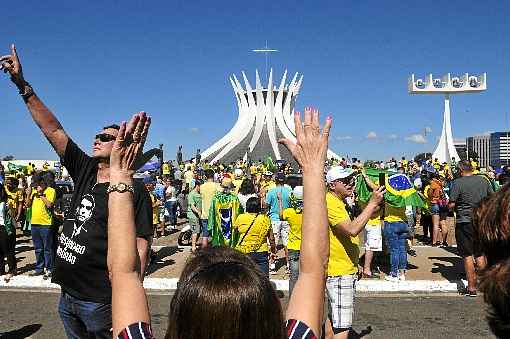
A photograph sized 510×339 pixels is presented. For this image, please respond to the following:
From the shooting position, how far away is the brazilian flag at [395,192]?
7.31 m

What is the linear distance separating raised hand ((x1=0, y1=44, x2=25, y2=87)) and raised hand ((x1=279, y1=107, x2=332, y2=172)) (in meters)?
1.85

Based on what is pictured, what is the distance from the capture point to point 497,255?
1403 mm

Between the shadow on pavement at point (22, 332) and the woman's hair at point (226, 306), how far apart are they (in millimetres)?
4890

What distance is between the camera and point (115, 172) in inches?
67.5

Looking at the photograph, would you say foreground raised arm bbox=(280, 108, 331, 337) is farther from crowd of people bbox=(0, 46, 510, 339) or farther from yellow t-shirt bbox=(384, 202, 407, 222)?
yellow t-shirt bbox=(384, 202, 407, 222)

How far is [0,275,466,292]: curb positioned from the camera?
24.0 ft

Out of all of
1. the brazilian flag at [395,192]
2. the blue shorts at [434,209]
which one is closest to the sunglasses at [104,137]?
the brazilian flag at [395,192]

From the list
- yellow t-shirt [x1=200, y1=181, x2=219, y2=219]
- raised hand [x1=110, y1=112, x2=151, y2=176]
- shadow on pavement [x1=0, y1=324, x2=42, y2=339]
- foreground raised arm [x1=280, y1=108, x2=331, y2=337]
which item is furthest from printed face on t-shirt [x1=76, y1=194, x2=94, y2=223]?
yellow t-shirt [x1=200, y1=181, x2=219, y2=219]

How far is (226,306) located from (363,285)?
664 centimetres

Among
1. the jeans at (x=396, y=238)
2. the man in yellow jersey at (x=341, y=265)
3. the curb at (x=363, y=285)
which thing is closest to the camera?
the man in yellow jersey at (x=341, y=265)

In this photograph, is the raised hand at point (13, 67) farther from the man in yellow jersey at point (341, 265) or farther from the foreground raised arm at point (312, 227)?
the man in yellow jersey at point (341, 265)

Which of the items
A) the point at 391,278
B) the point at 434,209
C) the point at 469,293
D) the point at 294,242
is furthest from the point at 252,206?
the point at 434,209

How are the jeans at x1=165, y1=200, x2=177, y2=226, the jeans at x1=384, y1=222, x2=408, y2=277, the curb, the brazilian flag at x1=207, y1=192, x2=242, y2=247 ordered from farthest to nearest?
1. the jeans at x1=165, y1=200, x2=177, y2=226
2. the jeans at x1=384, y1=222, x2=408, y2=277
3. the curb
4. the brazilian flag at x1=207, y1=192, x2=242, y2=247

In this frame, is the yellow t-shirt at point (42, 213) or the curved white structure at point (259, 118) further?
the curved white structure at point (259, 118)
